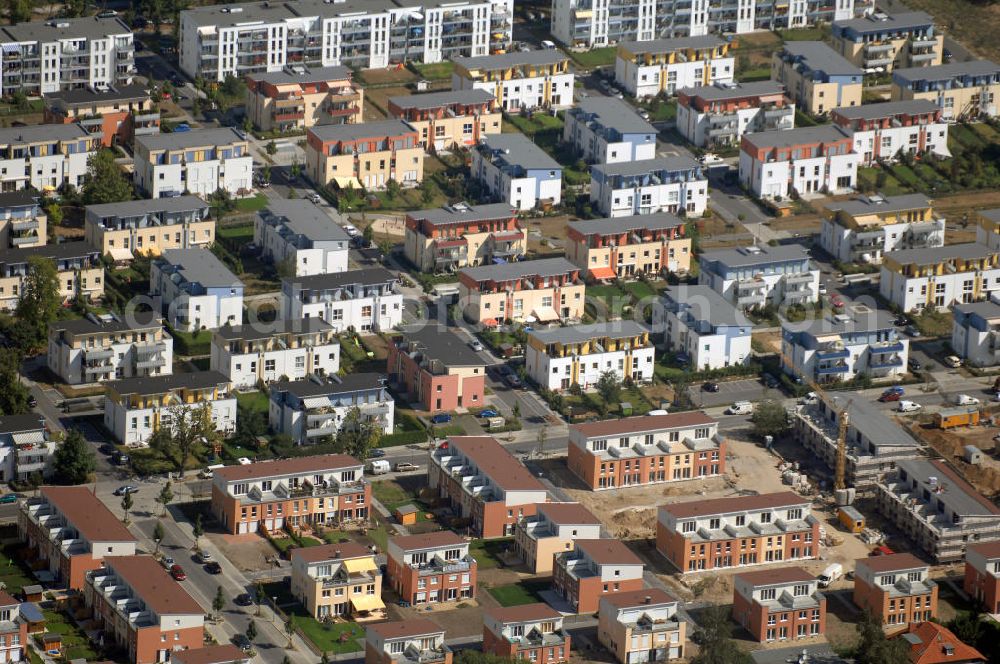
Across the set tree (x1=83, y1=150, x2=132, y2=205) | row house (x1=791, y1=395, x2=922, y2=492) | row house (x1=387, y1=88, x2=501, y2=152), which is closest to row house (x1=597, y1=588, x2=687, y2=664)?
row house (x1=791, y1=395, x2=922, y2=492)

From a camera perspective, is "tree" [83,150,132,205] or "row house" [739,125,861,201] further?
"row house" [739,125,861,201]

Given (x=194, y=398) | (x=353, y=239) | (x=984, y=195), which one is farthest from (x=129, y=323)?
(x=984, y=195)

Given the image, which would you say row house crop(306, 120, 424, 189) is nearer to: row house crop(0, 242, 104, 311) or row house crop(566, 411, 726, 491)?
row house crop(0, 242, 104, 311)

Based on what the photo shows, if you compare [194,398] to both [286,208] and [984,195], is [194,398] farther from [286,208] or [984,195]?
[984,195]

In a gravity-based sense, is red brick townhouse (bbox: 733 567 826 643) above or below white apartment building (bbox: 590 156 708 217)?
below

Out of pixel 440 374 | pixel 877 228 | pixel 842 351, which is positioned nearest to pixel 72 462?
pixel 440 374
